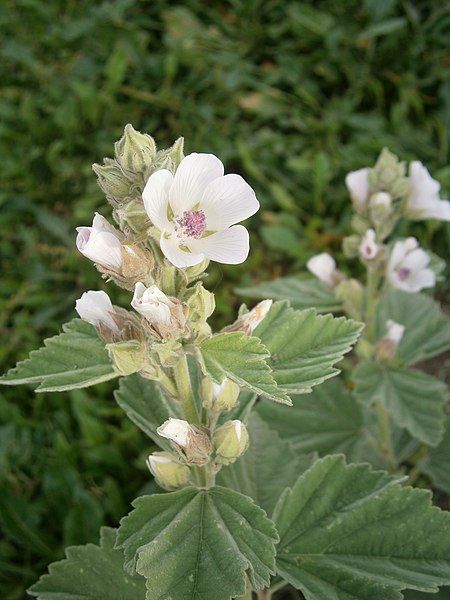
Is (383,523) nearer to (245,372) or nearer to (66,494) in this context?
(245,372)

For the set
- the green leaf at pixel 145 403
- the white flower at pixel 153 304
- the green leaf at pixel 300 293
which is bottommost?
the green leaf at pixel 300 293

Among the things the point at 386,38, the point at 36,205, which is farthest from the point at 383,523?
the point at 386,38

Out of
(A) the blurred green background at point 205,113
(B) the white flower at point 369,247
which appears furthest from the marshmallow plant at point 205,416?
(A) the blurred green background at point 205,113

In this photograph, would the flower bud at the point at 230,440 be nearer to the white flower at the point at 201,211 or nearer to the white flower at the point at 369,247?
the white flower at the point at 201,211

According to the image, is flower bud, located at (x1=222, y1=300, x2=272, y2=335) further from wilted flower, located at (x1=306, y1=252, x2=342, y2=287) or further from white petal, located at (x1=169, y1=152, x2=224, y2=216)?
wilted flower, located at (x1=306, y1=252, x2=342, y2=287)

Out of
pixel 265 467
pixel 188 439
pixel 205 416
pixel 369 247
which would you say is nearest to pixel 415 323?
pixel 369 247

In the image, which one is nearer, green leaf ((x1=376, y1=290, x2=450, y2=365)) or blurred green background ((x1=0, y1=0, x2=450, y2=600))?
green leaf ((x1=376, y1=290, x2=450, y2=365))

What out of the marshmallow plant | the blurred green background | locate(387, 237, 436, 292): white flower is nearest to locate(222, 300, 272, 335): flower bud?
the marshmallow plant
